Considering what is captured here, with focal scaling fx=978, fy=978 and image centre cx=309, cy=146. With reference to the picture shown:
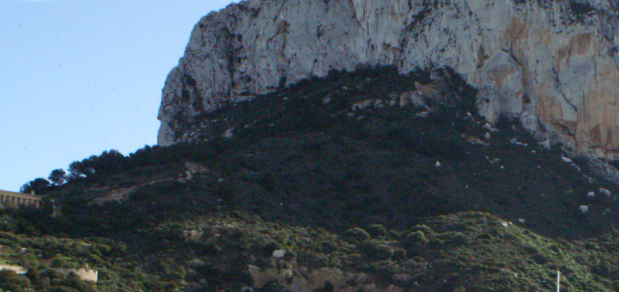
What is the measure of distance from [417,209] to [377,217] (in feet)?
7.49

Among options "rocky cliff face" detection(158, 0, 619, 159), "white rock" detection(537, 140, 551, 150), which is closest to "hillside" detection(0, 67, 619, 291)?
"white rock" detection(537, 140, 551, 150)

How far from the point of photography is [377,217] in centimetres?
5294

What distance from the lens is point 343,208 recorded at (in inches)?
2149

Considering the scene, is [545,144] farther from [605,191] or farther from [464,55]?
[464,55]

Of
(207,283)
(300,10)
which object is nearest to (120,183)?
(207,283)

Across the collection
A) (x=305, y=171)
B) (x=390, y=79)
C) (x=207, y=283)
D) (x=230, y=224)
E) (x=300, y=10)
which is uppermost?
(x=300, y=10)

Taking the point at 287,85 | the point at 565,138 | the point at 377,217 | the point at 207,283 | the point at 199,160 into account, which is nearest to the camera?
the point at 207,283

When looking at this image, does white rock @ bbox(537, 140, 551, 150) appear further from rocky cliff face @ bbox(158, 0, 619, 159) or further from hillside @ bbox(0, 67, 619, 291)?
rocky cliff face @ bbox(158, 0, 619, 159)

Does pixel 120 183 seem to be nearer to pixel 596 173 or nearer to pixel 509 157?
pixel 509 157

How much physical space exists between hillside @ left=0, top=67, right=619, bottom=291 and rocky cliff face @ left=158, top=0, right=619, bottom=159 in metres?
1.63

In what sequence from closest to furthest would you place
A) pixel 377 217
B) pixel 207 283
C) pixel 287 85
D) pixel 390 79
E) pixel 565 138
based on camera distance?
1. pixel 207 283
2. pixel 377 217
3. pixel 565 138
4. pixel 390 79
5. pixel 287 85

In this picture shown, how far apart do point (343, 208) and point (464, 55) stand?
17.2 m

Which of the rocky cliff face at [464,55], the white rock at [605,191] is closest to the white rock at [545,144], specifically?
the rocky cliff face at [464,55]

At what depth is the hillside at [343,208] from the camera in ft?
147
